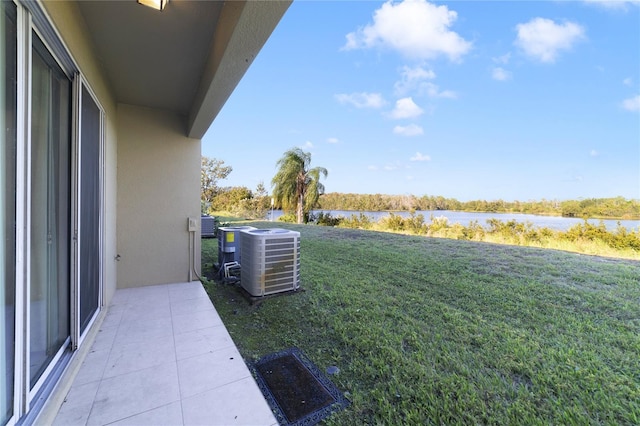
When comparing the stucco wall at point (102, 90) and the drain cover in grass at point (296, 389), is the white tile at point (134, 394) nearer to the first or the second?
the drain cover in grass at point (296, 389)

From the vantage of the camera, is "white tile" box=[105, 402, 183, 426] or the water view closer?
"white tile" box=[105, 402, 183, 426]

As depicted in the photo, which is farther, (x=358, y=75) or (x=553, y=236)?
(x=358, y=75)

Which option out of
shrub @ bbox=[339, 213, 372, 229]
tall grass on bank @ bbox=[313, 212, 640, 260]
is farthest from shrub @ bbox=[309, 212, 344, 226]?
tall grass on bank @ bbox=[313, 212, 640, 260]

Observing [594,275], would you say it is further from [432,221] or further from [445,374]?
[432,221]

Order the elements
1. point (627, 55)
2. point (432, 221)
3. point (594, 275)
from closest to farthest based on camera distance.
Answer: point (594, 275)
point (627, 55)
point (432, 221)

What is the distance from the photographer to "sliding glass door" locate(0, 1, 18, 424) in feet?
3.45

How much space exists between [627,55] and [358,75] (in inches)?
295

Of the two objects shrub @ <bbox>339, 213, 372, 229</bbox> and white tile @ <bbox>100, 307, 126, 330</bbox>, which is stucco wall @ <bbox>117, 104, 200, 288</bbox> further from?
shrub @ <bbox>339, 213, 372, 229</bbox>

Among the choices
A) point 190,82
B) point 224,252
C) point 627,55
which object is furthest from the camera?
point 627,55

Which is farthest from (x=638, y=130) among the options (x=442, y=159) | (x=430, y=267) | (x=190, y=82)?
(x=442, y=159)

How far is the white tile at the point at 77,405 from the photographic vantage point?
4.75 feet

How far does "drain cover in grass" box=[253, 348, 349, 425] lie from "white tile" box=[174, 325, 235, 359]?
1.47 feet

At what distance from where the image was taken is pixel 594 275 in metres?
3.97

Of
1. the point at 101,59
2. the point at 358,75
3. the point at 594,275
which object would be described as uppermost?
the point at 358,75
